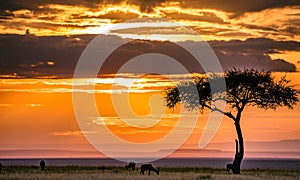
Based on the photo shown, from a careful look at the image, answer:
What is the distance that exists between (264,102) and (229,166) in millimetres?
10868

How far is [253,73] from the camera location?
255 feet

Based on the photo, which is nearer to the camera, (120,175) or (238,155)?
(120,175)

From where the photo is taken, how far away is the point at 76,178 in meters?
51.5

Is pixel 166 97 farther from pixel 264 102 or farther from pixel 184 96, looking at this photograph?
pixel 264 102

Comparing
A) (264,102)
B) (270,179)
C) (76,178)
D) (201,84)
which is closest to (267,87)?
(264,102)

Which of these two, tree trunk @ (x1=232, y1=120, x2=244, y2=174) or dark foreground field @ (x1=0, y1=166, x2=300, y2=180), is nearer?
dark foreground field @ (x1=0, y1=166, x2=300, y2=180)

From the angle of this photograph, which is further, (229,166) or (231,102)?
(231,102)

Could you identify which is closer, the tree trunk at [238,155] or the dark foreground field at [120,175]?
the dark foreground field at [120,175]

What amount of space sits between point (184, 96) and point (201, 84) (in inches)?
98.1

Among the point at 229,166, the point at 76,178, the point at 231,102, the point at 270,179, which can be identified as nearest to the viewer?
the point at 76,178

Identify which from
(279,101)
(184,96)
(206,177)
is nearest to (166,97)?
(184,96)

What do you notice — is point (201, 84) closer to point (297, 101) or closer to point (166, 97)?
point (166, 97)

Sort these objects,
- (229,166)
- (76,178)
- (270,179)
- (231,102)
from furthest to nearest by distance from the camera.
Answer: (231,102) < (229,166) < (270,179) < (76,178)

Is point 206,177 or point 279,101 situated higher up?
point 279,101
